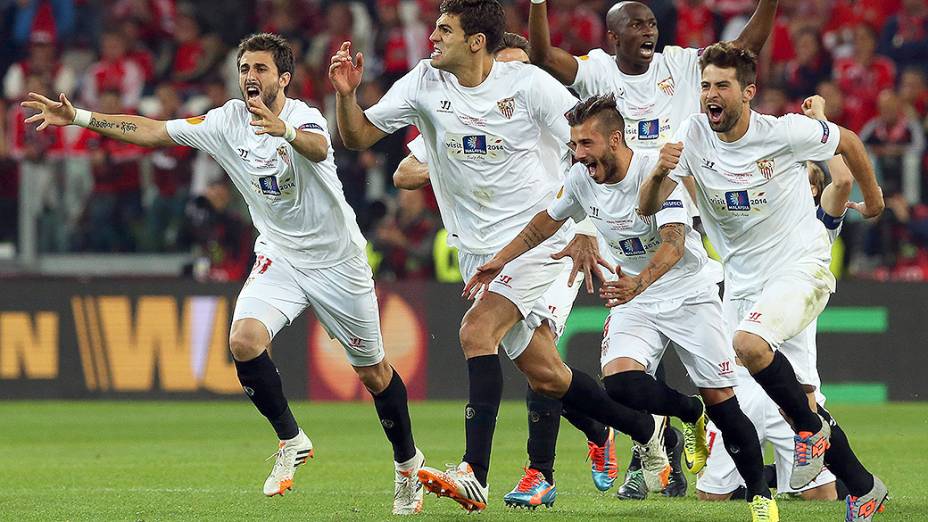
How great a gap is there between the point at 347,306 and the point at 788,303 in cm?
247

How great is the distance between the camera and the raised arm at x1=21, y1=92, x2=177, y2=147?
27.5 feet

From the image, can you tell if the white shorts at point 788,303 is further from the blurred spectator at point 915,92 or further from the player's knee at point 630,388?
the blurred spectator at point 915,92

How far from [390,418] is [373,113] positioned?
169 cm

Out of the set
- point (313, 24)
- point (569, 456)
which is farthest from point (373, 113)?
point (313, 24)

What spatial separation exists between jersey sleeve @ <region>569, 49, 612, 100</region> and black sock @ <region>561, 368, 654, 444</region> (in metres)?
2.13

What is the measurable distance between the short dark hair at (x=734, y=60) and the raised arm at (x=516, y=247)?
3.74 feet

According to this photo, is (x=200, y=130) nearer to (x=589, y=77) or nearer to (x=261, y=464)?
(x=589, y=77)

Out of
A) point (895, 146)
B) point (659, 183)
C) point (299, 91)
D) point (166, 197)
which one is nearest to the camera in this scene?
point (659, 183)

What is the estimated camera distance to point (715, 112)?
7855mm

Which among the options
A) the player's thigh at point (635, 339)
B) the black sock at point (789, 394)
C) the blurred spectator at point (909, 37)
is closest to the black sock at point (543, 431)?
the player's thigh at point (635, 339)

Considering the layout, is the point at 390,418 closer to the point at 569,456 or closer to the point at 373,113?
the point at 373,113

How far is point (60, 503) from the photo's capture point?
28.8ft

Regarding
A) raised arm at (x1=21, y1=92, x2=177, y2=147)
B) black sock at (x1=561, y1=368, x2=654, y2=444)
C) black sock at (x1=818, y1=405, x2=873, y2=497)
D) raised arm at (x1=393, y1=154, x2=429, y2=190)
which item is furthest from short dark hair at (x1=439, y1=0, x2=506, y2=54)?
black sock at (x1=818, y1=405, x2=873, y2=497)

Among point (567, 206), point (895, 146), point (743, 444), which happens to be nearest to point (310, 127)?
point (567, 206)
